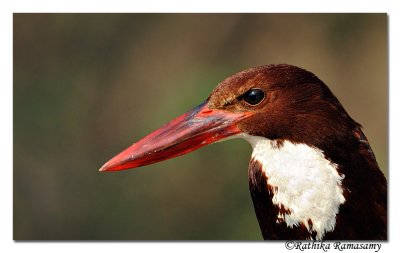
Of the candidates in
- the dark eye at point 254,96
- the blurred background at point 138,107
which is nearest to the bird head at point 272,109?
the dark eye at point 254,96

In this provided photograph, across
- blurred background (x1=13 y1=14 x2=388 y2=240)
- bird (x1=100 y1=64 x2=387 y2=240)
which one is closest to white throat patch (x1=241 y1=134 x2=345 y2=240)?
bird (x1=100 y1=64 x2=387 y2=240)

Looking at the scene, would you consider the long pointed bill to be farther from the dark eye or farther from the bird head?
the dark eye

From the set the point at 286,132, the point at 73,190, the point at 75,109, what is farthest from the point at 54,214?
the point at 286,132

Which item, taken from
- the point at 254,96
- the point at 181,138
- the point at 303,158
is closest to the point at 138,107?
the point at 181,138

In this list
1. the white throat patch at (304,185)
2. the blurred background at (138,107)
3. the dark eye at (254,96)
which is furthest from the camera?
the blurred background at (138,107)

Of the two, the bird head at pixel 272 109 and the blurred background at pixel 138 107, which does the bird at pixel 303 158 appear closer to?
the bird head at pixel 272 109

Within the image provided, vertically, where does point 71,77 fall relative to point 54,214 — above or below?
above
